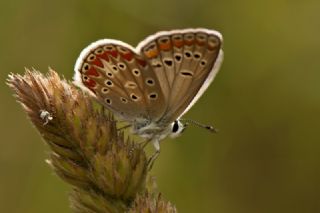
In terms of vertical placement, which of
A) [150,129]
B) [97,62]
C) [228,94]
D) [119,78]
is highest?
[97,62]

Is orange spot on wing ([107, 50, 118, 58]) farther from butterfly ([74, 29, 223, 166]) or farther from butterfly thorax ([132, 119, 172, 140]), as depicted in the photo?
butterfly thorax ([132, 119, 172, 140])

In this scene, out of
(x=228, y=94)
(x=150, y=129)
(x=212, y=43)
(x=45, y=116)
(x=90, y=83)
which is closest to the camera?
(x=45, y=116)

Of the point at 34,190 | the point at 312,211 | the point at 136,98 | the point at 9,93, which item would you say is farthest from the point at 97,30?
the point at 312,211

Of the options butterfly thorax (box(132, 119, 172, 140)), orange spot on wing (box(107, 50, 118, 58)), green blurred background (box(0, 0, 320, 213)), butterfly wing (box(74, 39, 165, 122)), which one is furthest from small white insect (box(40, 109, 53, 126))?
green blurred background (box(0, 0, 320, 213))

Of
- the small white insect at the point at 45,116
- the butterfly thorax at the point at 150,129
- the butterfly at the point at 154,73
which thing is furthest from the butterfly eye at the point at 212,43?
the small white insect at the point at 45,116

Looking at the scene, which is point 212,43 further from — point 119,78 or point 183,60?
point 119,78

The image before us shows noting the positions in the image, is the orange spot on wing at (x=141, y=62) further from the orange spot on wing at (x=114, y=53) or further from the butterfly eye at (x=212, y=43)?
the butterfly eye at (x=212, y=43)

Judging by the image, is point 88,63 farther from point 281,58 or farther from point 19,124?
point 281,58

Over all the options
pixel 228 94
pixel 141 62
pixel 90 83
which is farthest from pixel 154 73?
pixel 228 94
